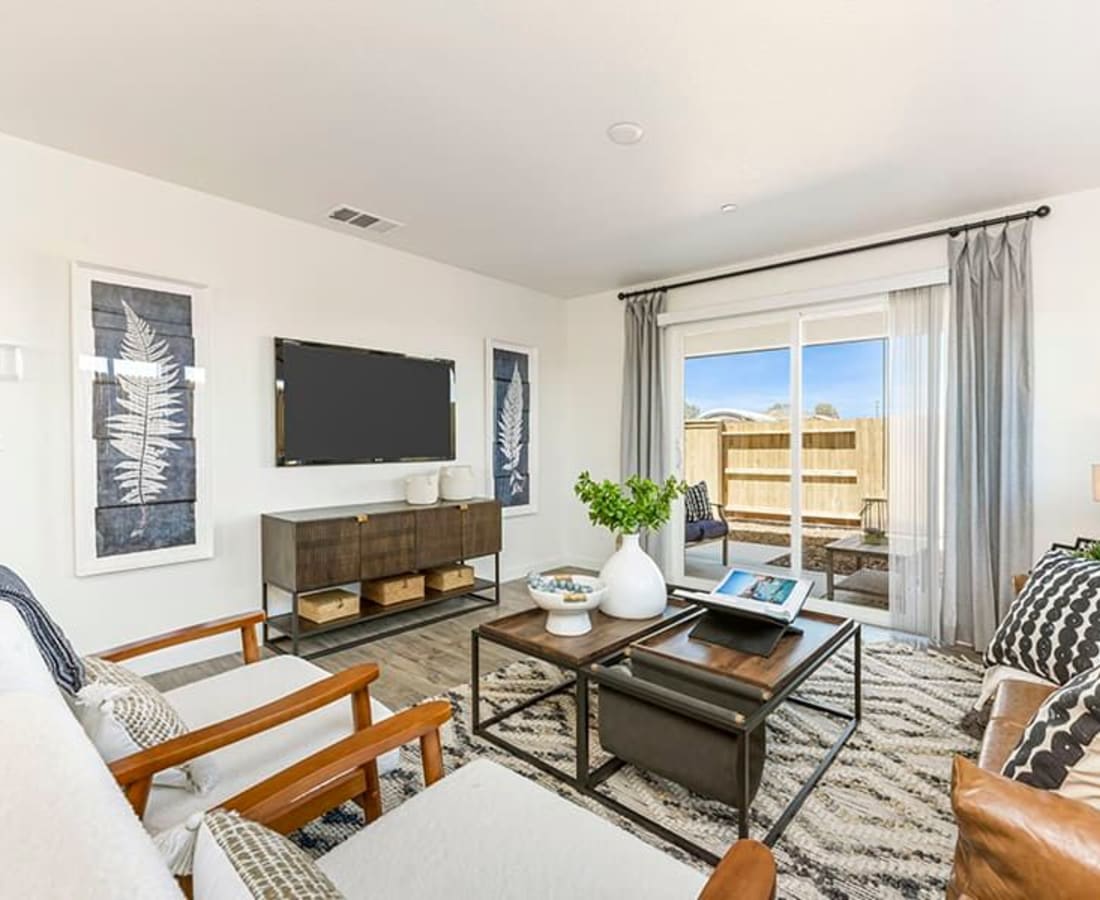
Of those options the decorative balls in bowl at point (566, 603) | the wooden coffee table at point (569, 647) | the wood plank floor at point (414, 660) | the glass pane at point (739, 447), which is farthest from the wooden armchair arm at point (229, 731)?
the glass pane at point (739, 447)

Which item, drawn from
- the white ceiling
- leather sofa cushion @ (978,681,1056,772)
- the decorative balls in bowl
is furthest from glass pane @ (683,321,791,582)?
the decorative balls in bowl

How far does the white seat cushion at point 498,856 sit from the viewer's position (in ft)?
3.48

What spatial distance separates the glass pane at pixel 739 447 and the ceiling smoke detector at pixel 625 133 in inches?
85.9

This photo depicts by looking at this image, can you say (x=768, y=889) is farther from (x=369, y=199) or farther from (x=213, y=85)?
(x=369, y=199)

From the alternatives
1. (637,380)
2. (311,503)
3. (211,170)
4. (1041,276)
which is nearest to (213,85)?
(211,170)

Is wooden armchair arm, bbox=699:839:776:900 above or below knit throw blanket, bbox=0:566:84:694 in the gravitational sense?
below

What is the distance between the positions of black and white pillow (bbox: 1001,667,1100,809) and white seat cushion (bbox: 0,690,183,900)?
135 centimetres

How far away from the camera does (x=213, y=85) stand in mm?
2174

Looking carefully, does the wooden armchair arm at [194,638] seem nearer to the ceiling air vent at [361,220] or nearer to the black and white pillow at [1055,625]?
the ceiling air vent at [361,220]

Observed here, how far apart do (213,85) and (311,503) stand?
225cm

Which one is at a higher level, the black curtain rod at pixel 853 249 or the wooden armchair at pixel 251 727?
the black curtain rod at pixel 853 249

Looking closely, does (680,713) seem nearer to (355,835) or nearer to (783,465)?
(355,835)

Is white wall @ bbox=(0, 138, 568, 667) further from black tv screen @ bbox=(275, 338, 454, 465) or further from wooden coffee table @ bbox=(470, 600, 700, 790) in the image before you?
wooden coffee table @ bbox=(470, 600, 700, 790)

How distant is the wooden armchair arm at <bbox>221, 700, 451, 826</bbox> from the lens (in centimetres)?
113
